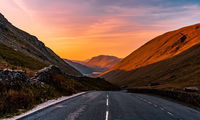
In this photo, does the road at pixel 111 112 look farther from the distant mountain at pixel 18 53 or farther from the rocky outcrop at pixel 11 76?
the distant mountain at pixel 18 53

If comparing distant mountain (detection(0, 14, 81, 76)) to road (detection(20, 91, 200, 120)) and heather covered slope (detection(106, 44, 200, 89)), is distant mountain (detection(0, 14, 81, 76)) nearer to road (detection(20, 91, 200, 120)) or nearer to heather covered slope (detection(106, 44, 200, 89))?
road (detection(20, 91, 200, 120))

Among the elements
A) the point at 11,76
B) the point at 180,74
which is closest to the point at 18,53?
the point at 11,76

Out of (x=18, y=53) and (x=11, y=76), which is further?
(x=18, y=53)

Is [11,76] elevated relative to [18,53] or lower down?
lower down

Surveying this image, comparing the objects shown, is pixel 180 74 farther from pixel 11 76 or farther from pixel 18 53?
pixel 11 76

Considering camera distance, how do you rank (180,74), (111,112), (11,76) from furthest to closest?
(180,74) < (11,76) < (111,112)

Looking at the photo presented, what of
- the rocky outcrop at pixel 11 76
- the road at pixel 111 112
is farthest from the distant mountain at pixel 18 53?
the road at pixel 111 112

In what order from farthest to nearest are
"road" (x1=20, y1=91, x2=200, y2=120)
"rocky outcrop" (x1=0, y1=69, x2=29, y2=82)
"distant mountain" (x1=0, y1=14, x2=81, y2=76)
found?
"distant mountain" (x1=0, y1=14, x2=81, y2=76)
"rocky outcrop" (x1=0, y1=69, x2=29, y2=82)
"road" (x1=20, y1=91, x2=200, y2=120)

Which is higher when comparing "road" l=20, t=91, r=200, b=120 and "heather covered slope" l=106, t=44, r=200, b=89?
"heather covered slope" l=106, t=44, r=200, b=89

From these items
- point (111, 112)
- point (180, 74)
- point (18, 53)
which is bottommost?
point (111, 112)

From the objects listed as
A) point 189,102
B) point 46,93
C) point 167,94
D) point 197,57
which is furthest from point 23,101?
point 197,57

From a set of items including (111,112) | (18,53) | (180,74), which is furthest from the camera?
(180,74)

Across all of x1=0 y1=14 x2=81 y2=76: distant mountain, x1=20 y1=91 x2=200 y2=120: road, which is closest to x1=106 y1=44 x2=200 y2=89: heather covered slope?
x1=0 y1=14 x2=81 y2=76: distant mountain

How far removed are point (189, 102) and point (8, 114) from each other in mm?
19883
